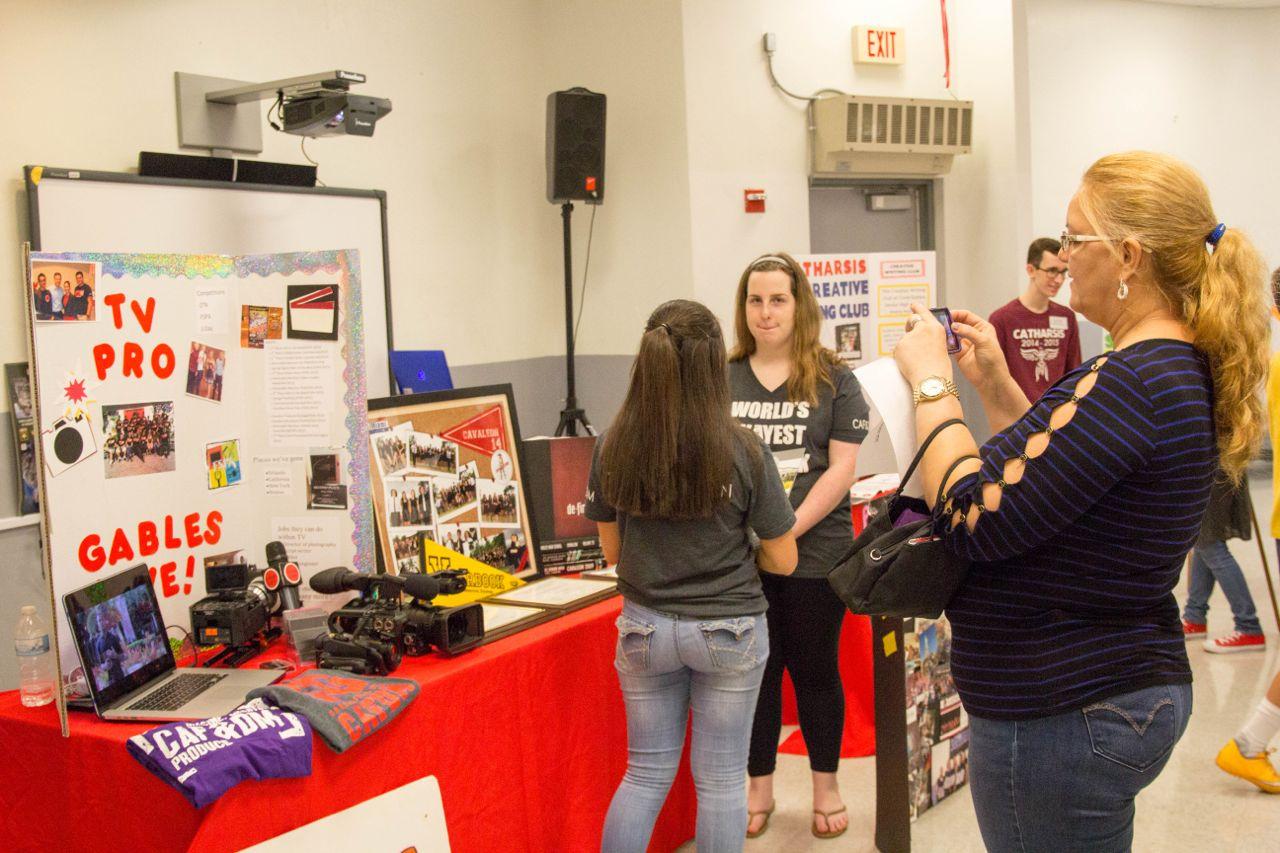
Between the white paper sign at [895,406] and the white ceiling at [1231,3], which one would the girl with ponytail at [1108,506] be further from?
the white ceiling at [1231,3]

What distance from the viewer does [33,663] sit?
2271mm

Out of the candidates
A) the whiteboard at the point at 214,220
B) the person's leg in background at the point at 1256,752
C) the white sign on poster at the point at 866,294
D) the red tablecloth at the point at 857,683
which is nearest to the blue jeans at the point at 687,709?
the red tablecloth at the point at 857,683

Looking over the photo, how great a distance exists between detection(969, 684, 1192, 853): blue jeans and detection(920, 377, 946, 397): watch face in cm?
45

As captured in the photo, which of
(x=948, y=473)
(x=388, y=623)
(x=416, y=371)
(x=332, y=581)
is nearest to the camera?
(x=948, y=473)

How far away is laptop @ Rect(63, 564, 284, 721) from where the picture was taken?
82.3 inches

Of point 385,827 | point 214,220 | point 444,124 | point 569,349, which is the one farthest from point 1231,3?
point 385,827

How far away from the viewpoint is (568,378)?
533 cm

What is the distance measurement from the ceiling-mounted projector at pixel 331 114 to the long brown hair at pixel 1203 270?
9.12ft

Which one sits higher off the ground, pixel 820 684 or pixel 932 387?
pixel 932 387

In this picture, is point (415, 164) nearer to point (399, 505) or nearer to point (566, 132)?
point (566, 132)

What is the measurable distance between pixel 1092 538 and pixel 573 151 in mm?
3980

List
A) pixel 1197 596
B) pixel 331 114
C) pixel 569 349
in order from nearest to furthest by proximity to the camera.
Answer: pixel 331 114
pixel 1197 596
pixel 569 349

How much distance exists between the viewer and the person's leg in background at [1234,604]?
463cm

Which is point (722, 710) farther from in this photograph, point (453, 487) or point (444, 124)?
point (444, 124)
